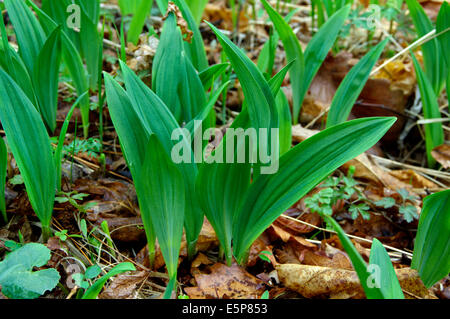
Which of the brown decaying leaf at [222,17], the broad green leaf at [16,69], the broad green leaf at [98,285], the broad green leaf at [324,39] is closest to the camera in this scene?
the broad green leaf at [98,285]

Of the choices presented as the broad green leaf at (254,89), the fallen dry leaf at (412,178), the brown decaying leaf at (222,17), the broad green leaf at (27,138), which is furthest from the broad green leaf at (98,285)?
the brown decaying leaf at (222,17)

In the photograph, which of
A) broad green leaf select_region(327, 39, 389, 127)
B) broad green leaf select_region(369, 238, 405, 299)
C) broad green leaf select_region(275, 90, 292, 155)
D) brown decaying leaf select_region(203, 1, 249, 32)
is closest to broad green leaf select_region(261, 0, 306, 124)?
broad green leaf select_region(327, 39, 389, 127)

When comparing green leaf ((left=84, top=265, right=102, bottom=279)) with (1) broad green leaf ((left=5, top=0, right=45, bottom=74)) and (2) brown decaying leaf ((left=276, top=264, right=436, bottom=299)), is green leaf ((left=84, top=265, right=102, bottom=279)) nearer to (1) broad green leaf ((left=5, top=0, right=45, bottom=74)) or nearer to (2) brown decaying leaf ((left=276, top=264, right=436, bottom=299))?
(2) brown decaying leaf ((left=276, top=264, right=436, bottom=299))

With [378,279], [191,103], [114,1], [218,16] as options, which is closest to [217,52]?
[218,16]

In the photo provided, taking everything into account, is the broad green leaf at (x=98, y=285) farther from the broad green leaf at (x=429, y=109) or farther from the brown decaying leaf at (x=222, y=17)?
the brown decaying leaf at (x=222, y=17)

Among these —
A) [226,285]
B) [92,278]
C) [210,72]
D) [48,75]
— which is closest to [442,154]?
[210,72]
